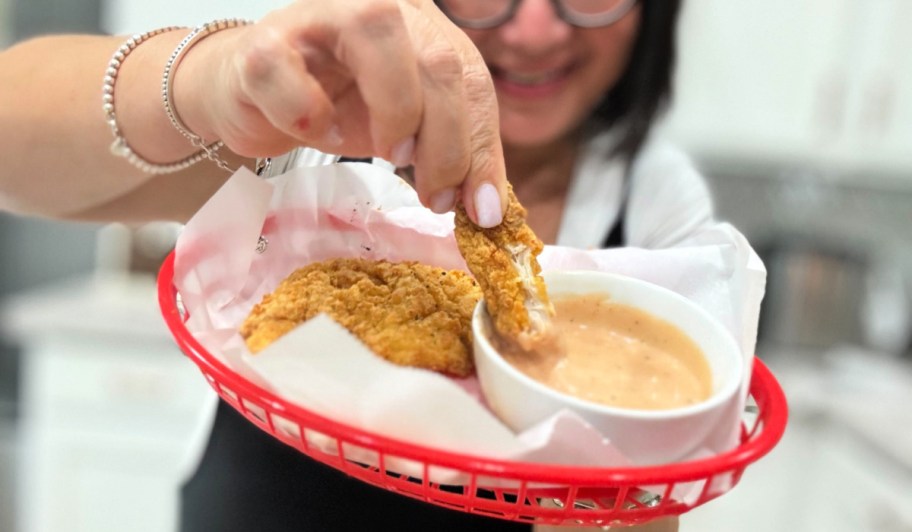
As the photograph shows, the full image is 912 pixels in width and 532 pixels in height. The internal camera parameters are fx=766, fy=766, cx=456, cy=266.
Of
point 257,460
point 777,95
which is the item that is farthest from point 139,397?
point 777,95

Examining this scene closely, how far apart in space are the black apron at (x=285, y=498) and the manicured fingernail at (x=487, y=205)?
0.38m

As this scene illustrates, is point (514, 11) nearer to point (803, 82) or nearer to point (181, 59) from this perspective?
point (181, 59)

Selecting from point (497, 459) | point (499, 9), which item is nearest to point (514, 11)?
point (499, 9)

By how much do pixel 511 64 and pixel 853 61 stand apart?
125cm

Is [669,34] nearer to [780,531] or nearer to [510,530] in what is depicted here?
[510,530]

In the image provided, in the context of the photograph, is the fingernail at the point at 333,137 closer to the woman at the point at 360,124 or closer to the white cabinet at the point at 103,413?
the woman at the point at 360,124

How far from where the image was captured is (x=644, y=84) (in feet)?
3.51

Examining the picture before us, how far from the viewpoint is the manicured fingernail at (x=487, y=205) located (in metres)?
0.50

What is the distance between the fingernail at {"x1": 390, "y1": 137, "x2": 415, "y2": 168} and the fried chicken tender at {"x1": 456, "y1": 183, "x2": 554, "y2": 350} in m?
0.05

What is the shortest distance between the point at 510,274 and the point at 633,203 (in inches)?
19.1

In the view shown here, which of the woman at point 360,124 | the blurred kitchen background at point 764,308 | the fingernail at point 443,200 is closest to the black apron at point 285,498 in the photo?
the woman at point 360,124

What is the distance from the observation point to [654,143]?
1.06 m

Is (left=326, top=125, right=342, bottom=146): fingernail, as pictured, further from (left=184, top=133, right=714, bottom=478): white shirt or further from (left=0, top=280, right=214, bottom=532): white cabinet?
(left=0, top=280, right=214, bottom=532): white cabinet

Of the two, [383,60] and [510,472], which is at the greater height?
[383,60]
